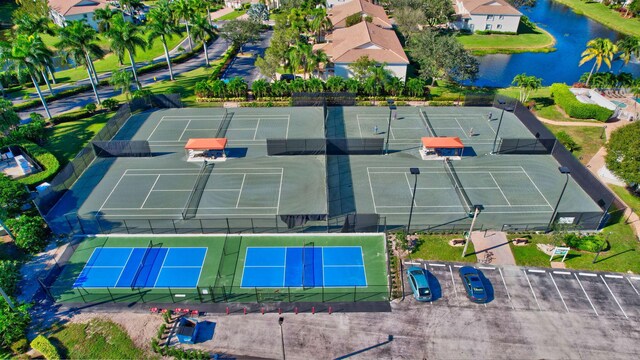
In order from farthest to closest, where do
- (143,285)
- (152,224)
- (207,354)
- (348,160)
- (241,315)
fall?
(348,160), (152,224), (143,285), (241,315), (207,354)

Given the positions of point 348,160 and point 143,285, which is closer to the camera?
point 143,285

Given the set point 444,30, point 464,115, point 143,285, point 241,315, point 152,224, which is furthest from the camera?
point 444,30

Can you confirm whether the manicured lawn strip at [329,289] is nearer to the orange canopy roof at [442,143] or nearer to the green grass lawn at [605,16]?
the orange canopy roof at [442,143]

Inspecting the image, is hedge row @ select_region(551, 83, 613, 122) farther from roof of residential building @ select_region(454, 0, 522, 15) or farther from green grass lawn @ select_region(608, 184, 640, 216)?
roof of residential building @ select_region(454, 0, 522, 15)

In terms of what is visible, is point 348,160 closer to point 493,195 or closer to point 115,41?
point 493,195

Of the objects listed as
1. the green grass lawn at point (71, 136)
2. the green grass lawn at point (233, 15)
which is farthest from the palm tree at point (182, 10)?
the green grass lawn at point (233, 15)

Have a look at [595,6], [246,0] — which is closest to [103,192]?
[246,0]

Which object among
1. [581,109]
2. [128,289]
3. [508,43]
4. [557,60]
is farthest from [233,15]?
[128,289]
